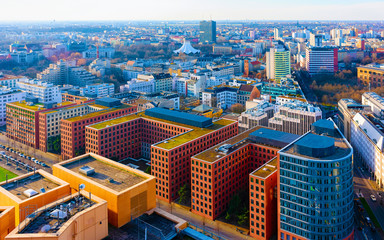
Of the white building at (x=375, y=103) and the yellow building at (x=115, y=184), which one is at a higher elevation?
the white building at (x=375, y=103)

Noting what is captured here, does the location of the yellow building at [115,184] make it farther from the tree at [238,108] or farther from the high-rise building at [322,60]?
the high-rise building at [322,60]

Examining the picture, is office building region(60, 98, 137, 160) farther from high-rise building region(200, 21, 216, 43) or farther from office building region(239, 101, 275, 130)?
high-rise building region(200, 21, 216, 43)

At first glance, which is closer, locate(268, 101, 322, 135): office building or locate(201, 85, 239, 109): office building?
locate(268, 101, 322, 135): office building

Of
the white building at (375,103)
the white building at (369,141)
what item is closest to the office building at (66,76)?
the white building at (375,103)

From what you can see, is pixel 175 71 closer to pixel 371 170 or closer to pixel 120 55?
pixel 120 55

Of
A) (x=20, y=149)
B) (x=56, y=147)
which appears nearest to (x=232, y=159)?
(x=56, y=147)

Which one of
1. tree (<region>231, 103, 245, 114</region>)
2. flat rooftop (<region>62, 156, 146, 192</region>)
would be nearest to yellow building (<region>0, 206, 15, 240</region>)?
flat rooftop (<region>62, 156, 146, 192</region>)

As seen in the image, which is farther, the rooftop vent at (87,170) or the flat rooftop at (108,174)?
the rooftop vent at (87,170)
